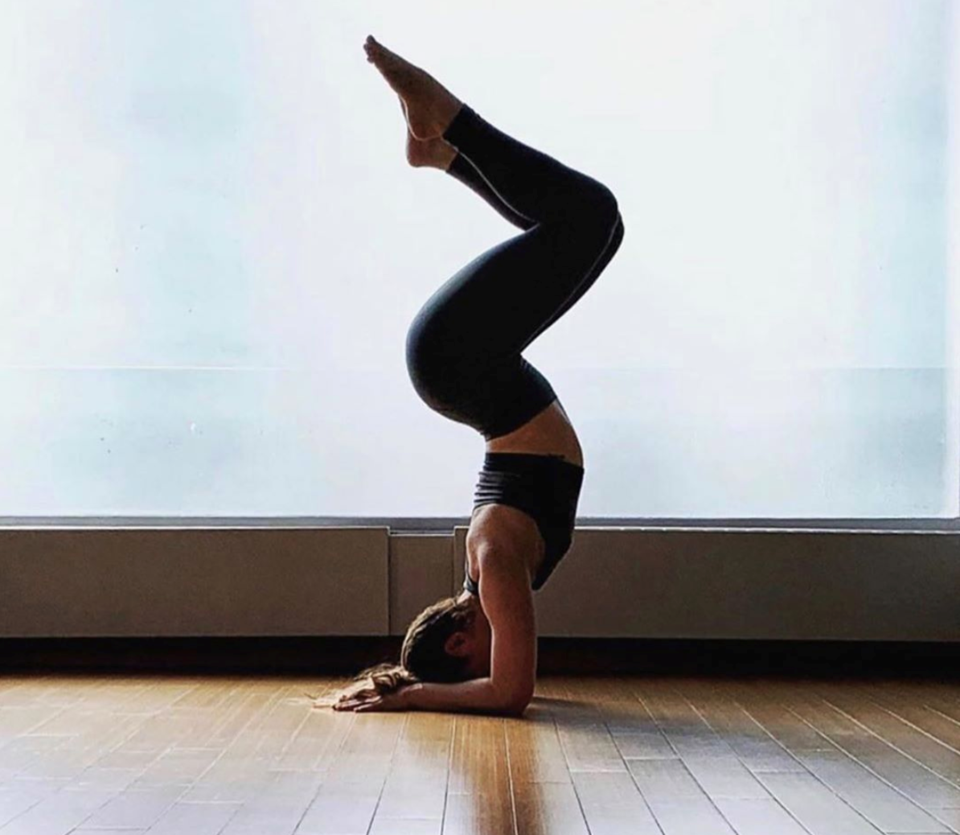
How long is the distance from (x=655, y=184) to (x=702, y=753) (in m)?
2.06

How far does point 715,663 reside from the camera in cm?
393

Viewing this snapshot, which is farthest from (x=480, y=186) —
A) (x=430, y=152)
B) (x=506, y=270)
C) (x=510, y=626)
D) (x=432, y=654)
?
(x=432, y=654)

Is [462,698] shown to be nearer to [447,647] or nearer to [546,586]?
[447,647]

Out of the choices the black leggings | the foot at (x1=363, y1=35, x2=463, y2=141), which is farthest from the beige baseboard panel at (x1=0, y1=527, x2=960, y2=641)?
the foot at (x1=363, y1=35, x2=463, y2=141)

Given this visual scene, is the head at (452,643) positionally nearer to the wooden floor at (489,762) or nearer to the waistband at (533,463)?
the wooden floor at (489,762)

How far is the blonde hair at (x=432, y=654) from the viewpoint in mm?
3092

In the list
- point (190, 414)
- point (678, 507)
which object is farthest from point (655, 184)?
point (190, 414)

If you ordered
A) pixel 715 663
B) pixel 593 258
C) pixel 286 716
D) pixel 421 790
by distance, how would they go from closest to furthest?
pixel 421 790, pixel 593 258, pixel 286 716, pixel 715 663

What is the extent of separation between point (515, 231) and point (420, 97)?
4.28 feet

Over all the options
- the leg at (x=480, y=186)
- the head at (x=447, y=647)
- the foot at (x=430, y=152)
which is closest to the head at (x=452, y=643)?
the head at (x=447, y=647)

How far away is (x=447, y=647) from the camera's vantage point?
3100mm

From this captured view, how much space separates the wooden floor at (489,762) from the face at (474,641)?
0.16 metres

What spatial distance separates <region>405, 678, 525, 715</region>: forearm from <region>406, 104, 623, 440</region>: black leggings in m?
0.66

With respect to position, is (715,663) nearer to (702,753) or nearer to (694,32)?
(702,753)
